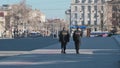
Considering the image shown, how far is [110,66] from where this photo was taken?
22.3 metres

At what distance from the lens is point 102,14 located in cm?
18438

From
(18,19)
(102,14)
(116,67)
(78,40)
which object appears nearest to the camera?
(116,67)

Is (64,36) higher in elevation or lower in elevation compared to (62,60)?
higher

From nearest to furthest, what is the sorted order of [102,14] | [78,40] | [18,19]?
[78,40] → [18,19] → [102,14]

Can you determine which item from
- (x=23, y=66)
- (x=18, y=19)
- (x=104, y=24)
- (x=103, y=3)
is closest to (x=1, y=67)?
(x=23, y=66)

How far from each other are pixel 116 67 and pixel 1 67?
5.00 meters

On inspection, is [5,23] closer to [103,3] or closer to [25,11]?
[25,11]

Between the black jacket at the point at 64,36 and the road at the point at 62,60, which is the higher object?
the black jacket at the point at 64,36

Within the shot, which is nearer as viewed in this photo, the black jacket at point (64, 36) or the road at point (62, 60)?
the road at point (62, 60)

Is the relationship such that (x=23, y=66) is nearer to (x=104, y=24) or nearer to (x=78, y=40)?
(x=78, y=40)

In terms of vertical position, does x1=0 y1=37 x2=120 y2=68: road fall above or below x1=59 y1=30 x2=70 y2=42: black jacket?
below

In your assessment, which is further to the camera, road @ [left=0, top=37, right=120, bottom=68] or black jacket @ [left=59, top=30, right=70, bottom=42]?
black jacket @ [left=59, top=30, right=70, bottom=42]

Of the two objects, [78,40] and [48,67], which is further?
[78,40]

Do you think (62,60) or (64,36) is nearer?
(62,60)
